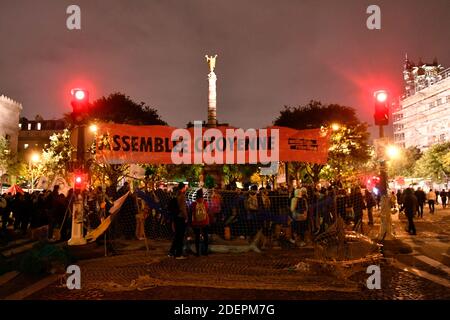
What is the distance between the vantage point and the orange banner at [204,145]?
11.6 m

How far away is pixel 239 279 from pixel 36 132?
80.0m

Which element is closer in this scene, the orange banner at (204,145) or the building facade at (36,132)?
the orange banner at (204,145)

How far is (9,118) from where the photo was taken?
6000cm

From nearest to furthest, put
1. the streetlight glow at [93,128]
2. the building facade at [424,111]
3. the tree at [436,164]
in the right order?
the streetlight glow at [93,128], the tree at [436,164], the building facade at [424,111]

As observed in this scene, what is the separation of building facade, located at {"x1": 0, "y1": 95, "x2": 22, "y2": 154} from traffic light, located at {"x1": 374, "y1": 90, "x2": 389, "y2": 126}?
5716 centimetres

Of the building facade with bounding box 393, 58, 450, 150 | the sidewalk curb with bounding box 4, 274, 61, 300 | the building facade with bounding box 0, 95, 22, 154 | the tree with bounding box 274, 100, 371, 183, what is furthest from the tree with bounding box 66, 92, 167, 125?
the building facade with bounding box 393, 58, 450, 150

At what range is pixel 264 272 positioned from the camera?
8.48 m

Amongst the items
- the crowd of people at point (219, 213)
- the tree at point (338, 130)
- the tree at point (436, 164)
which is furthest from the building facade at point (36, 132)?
the crowd of people at point (219, 213)

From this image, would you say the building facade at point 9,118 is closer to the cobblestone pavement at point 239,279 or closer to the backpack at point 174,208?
the backpack at point 174,208

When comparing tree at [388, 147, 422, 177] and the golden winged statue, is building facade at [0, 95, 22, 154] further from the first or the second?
tree at [388, 147, 422, 177]

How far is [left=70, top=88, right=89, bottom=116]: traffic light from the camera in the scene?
1059cm

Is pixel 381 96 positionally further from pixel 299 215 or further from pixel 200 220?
pixel 200 220

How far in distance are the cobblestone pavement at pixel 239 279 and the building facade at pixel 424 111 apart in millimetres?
67767
